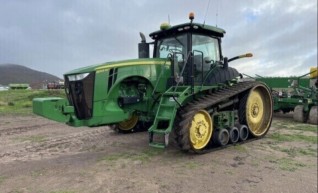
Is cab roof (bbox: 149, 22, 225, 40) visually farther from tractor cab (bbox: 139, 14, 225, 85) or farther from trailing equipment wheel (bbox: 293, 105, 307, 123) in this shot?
trailing equipment wheel (bbox: 293, 105, 307, 123)

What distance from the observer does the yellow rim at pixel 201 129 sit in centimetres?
664

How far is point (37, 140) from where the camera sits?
8461mm

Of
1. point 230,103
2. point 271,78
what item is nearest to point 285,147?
point 230,103

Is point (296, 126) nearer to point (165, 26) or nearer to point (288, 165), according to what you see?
point (288, 165)

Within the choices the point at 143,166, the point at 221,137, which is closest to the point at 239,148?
the point at 221,137

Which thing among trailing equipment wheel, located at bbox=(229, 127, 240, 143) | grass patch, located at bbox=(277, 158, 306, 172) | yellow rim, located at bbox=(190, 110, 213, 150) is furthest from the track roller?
grass patch, located at bbox=(277, 158, 306, 172)

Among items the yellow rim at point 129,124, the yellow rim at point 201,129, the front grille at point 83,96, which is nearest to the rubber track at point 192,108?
the yellow rim at point 201,129

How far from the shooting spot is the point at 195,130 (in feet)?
21.9

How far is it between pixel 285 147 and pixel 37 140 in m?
5.89

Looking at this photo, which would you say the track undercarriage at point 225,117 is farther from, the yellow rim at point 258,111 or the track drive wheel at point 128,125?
the track drive wheel at point 128,125

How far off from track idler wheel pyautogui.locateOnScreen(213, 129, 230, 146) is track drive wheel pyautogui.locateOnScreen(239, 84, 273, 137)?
99cm

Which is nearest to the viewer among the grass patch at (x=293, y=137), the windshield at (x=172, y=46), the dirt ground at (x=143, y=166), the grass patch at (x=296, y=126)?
the dirt ground at (x=143, y=166)

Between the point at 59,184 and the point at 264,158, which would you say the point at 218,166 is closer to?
the point at 264,158

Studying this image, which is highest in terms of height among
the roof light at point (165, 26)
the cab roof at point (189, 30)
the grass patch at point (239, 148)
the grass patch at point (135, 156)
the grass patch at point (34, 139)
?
the roof light at point (165, 26)
